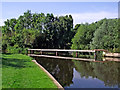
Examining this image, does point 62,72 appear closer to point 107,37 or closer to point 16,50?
point 107,37

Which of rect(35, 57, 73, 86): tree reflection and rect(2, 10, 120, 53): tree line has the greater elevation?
rect(2, 10, 120, 53): tree line

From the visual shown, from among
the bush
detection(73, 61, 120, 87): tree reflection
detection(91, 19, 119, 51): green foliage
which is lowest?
detection(73, 61, 120, 87): tree reflection

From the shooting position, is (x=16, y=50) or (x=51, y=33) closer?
(x=16, y=50)

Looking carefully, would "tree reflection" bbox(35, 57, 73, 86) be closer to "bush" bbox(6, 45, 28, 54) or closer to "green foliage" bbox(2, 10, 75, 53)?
"bush" bbox(6, 45, 28, 54)

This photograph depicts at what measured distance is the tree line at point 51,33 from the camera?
109 ft

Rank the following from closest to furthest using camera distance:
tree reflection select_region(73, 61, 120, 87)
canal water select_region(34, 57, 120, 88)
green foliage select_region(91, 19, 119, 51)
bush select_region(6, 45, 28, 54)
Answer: canal water select_region(34, 57, 120, 88) < tree reflection select_region(73, 61, 120, 87) < green foliage select_region(91, 19, 119, 51) < bush select_region(6, 45, 28, 54)

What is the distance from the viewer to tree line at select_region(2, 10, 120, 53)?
3309 centimetres

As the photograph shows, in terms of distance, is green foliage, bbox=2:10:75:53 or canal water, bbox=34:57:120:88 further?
green foliage, bbox=2:10:75:53

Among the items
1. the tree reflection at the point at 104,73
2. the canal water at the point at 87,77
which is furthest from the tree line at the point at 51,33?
the canal water at the point at 87,77

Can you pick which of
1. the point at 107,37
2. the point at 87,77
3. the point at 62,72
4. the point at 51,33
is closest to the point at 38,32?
the point at 51,33

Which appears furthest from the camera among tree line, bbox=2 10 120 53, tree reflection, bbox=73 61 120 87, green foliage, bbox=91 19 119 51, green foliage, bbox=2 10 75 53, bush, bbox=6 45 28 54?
green foliage, bbox=2 10 75 53

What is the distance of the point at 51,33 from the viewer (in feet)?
154

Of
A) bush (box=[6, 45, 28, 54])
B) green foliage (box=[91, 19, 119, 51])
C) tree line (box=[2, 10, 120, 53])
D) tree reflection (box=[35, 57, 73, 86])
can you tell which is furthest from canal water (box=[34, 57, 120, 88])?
bush (box=[6, 45, 28, 54])

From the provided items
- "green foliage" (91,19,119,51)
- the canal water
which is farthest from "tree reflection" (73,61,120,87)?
"green foliage" (91,19,119,51)
